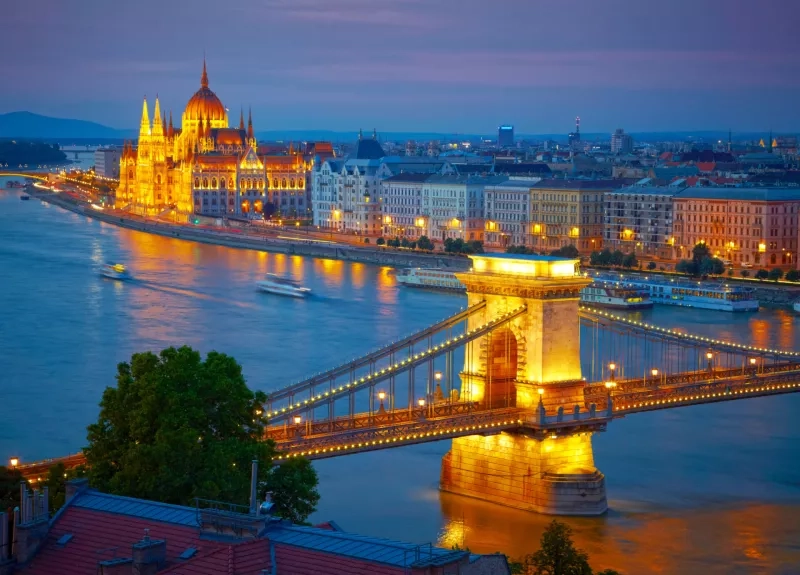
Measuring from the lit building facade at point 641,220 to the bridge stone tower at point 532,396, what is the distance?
33.9 m

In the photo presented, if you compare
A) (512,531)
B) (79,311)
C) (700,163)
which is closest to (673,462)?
(512,531)

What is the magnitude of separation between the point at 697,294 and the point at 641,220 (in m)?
12.2

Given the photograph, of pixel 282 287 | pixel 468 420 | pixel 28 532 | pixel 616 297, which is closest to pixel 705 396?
pixel 468 420

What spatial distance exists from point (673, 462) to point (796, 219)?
28670 mm

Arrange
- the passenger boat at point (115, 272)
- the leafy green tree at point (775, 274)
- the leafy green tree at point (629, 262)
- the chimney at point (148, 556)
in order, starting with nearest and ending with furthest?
the chimney at point (148, 556)
the leafy green tree at point (775, 274)
the passenger boat at point (115, 272)
the leafy green tree at point (629, 262)

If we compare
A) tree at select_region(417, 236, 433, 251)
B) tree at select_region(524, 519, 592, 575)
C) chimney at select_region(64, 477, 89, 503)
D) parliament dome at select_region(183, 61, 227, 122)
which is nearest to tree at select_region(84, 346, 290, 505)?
chimney at select_region(64, 477, 89, 503)

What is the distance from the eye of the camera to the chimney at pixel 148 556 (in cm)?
940

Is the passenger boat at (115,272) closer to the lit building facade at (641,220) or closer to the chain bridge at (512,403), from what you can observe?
the lit building facade at (641,220)

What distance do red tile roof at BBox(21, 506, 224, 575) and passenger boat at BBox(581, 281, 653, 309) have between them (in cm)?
3044

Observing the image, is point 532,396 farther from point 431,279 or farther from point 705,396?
point 431,279

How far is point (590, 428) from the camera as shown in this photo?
18.1 m

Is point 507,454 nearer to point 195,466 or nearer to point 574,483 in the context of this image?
point 574,483

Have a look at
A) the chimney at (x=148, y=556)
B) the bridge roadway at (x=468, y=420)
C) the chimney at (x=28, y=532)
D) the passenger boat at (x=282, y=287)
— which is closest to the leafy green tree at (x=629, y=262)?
the passenger boat at (x=282, y=287)

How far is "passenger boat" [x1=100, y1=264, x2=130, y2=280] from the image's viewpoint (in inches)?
1775
